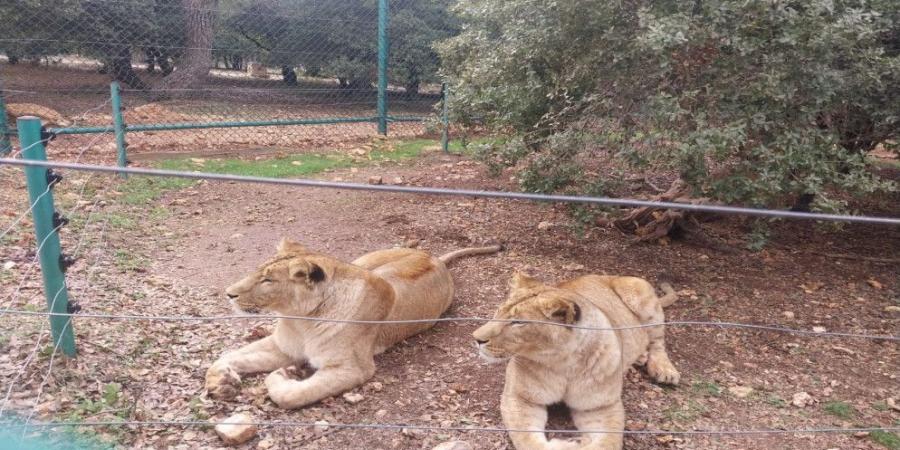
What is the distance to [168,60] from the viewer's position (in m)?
11.8

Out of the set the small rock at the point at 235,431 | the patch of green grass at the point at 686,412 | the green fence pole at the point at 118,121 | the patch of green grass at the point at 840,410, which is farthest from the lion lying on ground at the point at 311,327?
the green fence pole at the point at 118,121

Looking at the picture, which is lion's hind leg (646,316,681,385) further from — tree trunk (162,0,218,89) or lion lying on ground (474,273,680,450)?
tree trunk (162,0,218,89)

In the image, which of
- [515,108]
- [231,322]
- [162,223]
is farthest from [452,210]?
[231,322]

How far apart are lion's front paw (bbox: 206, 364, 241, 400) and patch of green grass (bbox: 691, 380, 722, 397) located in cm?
275

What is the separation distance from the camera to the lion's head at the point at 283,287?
12.8ft

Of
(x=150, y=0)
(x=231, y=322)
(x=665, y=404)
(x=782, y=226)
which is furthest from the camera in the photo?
(x=150, y=0)

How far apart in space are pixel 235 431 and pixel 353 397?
0.75m

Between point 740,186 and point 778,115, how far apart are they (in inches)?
22.6

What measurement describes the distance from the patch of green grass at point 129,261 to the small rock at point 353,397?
254 centimetres

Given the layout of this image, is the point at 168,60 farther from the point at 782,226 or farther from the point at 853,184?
the point at 853,184

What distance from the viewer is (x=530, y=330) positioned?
11.2 ft

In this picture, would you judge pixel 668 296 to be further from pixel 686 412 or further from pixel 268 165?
pixel 268 165

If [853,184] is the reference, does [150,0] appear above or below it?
above

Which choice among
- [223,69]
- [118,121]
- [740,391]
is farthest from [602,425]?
[223,69]
